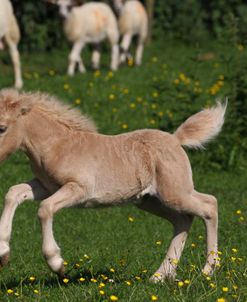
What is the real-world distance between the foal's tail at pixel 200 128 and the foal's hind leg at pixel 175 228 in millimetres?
501

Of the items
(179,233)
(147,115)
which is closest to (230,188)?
(147,115)

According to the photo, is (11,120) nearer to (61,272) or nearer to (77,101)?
(61,272)

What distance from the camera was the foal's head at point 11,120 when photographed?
239 inches

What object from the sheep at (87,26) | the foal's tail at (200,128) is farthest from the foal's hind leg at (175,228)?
the sheep at (87,26)

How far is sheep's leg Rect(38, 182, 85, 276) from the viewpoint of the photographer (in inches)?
229

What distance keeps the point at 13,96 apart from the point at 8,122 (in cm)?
20

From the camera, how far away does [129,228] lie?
876 cm

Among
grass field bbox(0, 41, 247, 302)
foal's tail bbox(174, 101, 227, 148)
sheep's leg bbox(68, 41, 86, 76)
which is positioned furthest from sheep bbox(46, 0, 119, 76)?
foal's tail bbox(174, 101, 227, 148)

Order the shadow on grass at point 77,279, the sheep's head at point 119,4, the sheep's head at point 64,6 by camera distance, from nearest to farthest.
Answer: the shadow on grass at point 77,279 → the sheep's head at point 64,6 → the sheep's head at point 119,4

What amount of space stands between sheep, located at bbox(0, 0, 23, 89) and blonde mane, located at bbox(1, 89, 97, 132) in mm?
8509

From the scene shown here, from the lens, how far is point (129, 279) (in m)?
6.43

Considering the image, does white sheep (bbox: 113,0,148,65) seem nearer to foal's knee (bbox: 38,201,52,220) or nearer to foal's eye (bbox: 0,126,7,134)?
foal's eye (bbox: 0,126,7,134)

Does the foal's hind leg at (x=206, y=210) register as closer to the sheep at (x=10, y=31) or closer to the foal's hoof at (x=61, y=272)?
the foal's hoof at (x=61, y=272)

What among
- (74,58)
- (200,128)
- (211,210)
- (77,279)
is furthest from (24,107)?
(74,58)
